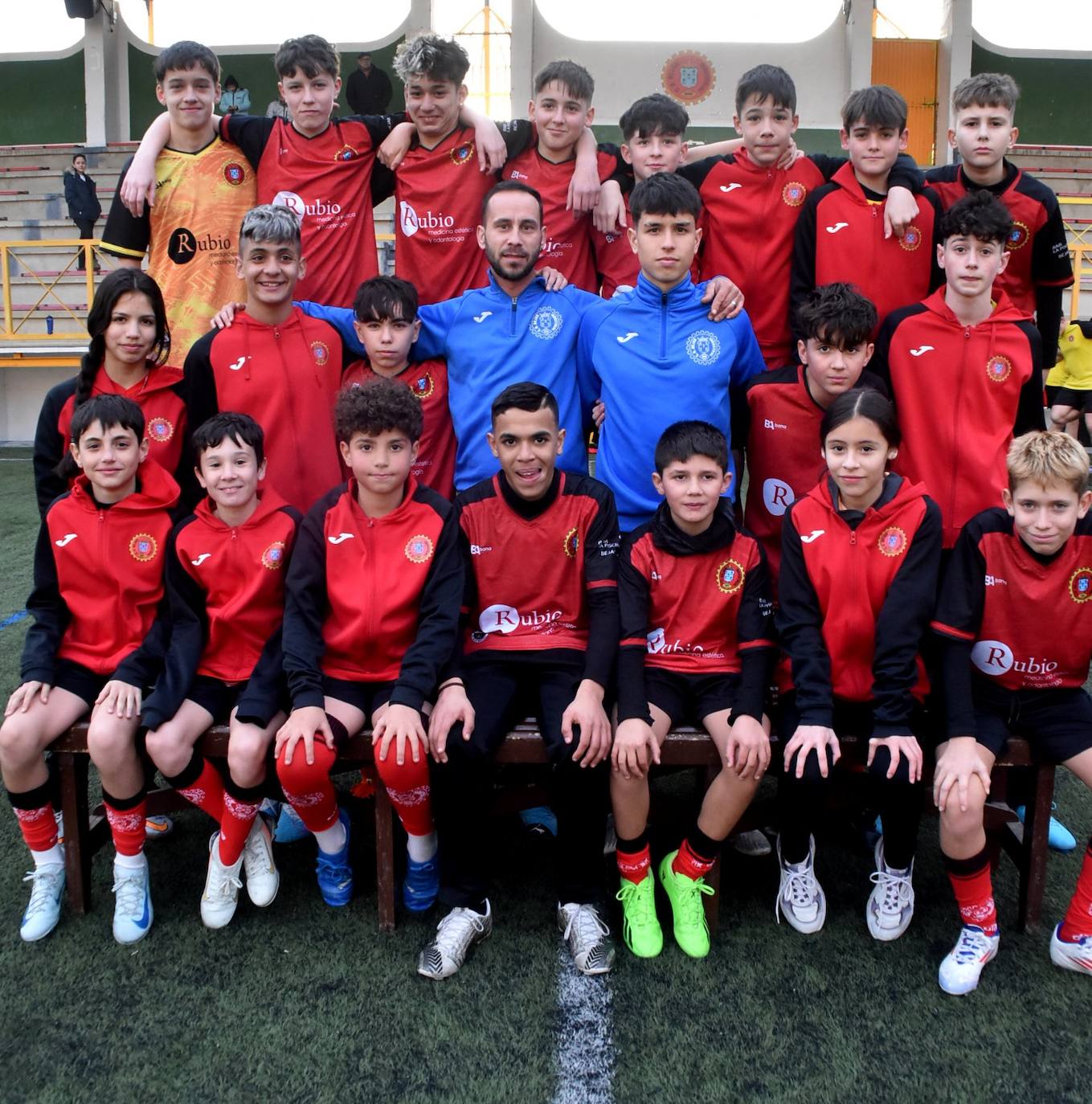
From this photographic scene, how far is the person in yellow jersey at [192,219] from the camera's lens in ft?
12.6

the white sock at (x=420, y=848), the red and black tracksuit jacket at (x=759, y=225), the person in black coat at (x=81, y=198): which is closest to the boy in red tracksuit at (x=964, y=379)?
the red and black tracksuit jacket at (x=759, y=225)

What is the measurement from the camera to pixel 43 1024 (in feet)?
7.54

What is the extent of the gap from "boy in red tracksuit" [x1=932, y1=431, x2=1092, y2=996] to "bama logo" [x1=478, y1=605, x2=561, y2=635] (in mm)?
1091

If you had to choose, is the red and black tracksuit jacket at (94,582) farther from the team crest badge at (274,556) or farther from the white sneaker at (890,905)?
the white sneaker at (890,905)

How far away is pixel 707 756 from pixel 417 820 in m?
0.82

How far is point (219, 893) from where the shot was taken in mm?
2717

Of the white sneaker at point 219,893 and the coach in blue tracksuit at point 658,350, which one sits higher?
the coach in blue tracksuit at point 658,350

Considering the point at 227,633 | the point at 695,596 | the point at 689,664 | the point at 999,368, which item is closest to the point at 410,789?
the point at 227,633

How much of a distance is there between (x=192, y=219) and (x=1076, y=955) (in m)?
3.88

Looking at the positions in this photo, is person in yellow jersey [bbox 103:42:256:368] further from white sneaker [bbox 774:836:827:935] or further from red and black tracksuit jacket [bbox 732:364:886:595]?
white sneaker [bbox 774:836:827:935]

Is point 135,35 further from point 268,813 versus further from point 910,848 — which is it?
point 910,848

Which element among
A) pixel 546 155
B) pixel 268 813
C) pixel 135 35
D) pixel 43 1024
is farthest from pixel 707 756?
pixel 135 35

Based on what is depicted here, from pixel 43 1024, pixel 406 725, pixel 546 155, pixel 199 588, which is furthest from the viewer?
pixel 546 155

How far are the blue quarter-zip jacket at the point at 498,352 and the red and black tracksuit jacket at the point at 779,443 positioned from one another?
61 cm
